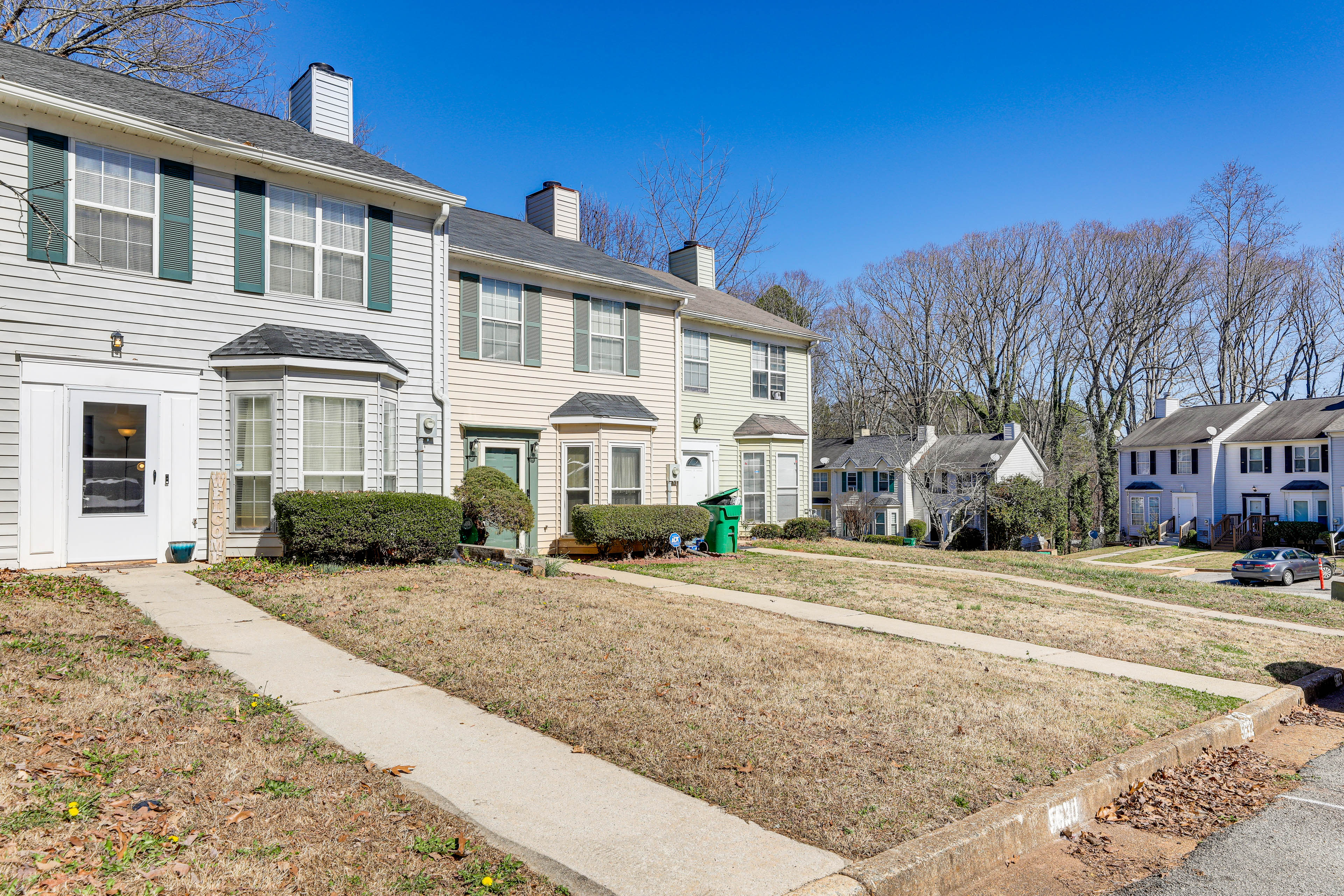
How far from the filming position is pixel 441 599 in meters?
8.77

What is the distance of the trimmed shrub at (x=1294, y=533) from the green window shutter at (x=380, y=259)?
37.5 metres

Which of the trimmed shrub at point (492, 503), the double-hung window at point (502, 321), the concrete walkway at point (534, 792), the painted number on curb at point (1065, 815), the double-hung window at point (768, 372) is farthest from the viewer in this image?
the double-hung window at point (768, 372)

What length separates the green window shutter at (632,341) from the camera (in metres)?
17.4

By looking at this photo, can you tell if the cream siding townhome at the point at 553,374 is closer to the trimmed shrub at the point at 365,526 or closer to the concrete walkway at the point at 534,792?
the trimmed shrub at the point at 365,526

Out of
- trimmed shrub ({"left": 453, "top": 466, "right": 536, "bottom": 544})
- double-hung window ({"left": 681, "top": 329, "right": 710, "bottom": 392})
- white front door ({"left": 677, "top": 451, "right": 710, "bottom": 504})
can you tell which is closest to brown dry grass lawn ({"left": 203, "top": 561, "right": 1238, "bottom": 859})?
trimmed shrub ({"left": 453, "top": 466, "right": 536, "bottom": 544})

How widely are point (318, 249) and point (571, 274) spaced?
5.12 meters

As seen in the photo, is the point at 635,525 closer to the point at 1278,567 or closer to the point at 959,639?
the point at 959,639

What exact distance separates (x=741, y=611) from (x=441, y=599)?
345 cm

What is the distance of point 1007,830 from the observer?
397cm

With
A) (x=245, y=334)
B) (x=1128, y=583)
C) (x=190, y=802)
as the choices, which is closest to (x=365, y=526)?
(x=245, y=334)

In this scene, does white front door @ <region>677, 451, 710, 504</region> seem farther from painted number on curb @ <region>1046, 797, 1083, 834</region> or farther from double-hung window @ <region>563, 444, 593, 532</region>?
painted number on curb @ <region>1046, 797, 1083, 834</region>

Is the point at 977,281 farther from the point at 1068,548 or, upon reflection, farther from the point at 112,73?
the point at 112,73

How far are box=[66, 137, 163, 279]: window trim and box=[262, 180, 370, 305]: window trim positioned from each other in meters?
1.32

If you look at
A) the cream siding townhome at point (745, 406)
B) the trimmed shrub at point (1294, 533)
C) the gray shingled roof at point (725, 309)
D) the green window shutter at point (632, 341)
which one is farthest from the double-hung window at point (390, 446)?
the trimmed shrub at point (1294, 533)
